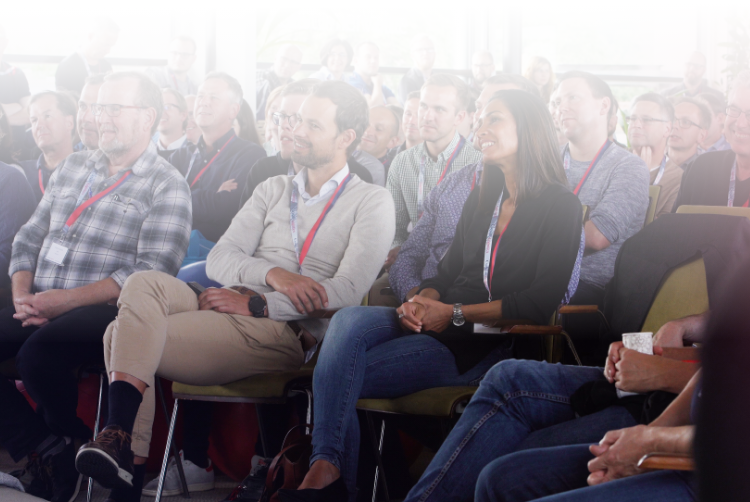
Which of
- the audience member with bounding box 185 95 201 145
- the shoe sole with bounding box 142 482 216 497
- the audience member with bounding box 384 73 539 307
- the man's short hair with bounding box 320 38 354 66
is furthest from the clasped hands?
the audience member with bounding box 185 95 201 145

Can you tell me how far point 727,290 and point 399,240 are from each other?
248cm

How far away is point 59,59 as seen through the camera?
3234 millimetres

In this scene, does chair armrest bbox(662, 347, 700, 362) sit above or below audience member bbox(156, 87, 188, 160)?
below

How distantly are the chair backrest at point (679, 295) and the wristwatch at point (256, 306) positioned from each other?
1.17 meters

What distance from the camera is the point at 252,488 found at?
202cm

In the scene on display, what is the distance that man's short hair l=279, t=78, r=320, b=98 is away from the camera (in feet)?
9.96

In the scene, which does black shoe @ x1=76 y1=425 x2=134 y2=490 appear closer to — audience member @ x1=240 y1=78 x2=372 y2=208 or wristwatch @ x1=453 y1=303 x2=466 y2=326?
wristwatch @ x1=453 y1=303 x2=466 y2=326

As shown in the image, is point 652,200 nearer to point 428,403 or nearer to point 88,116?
point 428,403

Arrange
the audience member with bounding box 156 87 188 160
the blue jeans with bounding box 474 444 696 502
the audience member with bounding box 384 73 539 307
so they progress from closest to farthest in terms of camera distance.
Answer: the blue jeans with bounding box 474 444 696 502 → the audience member with bounding box 384 73 539 307 → the audience member with bounding box 156 87 188 160

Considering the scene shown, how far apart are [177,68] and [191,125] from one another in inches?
11.5

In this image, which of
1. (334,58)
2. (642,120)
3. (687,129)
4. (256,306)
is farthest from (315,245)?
(687,129)

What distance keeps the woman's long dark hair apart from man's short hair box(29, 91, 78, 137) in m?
2.10

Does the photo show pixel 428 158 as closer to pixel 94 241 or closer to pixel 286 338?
pixel 286 338

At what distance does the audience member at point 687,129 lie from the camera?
320 centimetres
